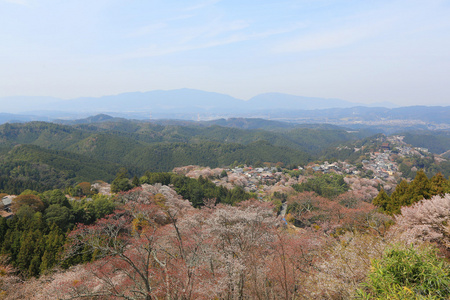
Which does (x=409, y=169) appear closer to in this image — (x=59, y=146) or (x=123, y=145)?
(x=123, y=145)

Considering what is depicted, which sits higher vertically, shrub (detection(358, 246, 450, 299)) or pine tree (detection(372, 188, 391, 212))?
shrub (detection(358, 246, 450, 299))

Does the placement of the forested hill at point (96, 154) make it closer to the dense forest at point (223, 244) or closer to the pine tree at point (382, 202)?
the dense forest at point (223, 244)

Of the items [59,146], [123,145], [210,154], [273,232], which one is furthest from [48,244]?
[59,146]

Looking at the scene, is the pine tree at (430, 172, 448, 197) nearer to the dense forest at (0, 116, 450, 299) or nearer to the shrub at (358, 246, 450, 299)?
the dense forest at (0, 116, 450, 299)

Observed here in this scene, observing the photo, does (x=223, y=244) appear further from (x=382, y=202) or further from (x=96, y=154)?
(x=96, y=154)

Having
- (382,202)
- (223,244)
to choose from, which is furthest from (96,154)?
(382,202)

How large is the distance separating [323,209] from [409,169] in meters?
64.7

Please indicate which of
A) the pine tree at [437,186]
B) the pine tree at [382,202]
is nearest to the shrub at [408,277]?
the pine tree at [437,186]

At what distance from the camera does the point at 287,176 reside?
55.7m

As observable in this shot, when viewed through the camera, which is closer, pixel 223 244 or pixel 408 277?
pixel 408 277

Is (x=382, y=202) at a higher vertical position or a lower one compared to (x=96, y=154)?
higher

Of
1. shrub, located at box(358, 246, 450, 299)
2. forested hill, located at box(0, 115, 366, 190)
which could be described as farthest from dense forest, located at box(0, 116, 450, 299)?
forested hill, located at box(0, 115, 366, 190)

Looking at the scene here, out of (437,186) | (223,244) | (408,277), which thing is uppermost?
(408,277)

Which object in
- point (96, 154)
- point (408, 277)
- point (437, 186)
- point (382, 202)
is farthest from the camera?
point (96, 154)
